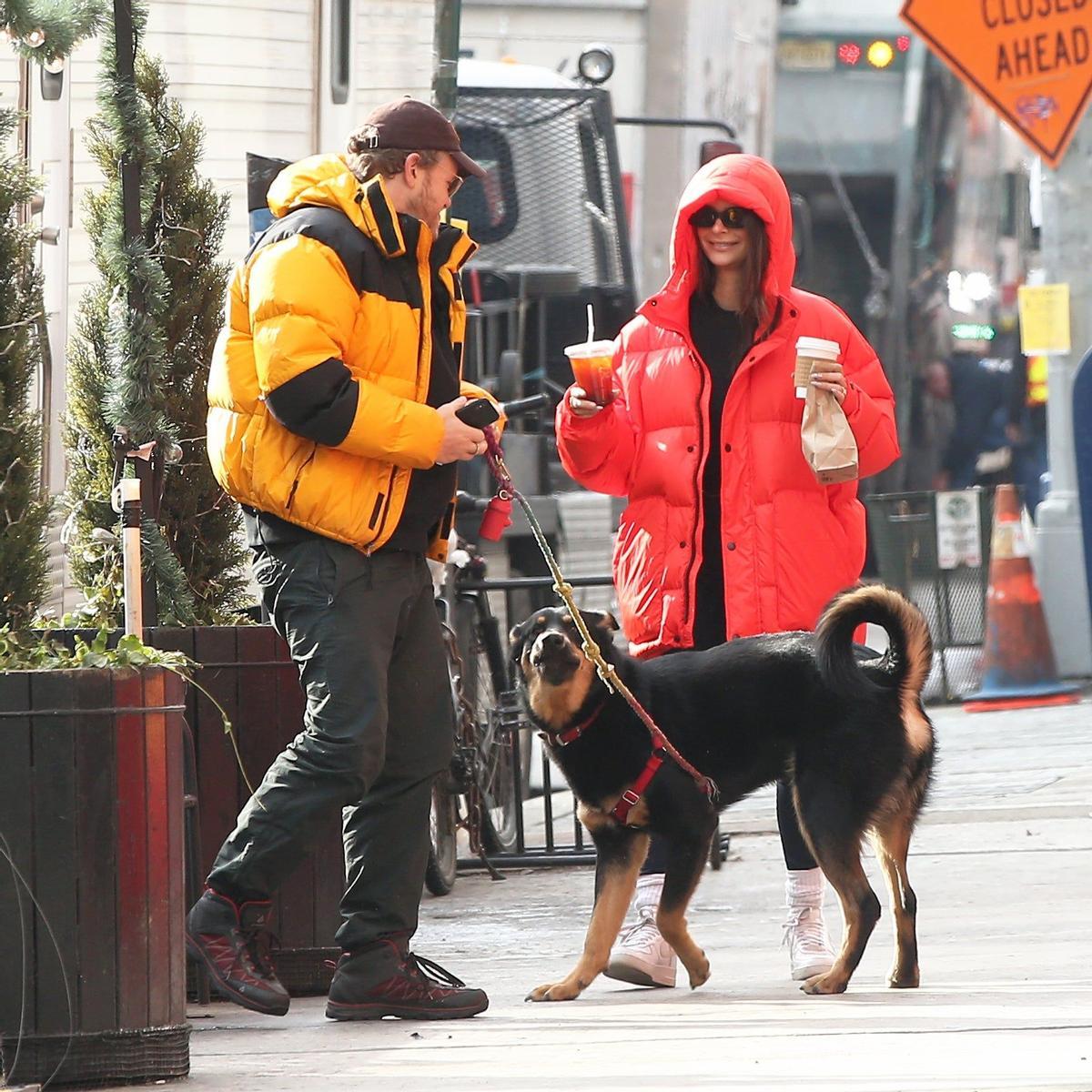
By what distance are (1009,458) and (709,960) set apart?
15407 millimetres

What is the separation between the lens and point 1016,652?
1136 centimetres

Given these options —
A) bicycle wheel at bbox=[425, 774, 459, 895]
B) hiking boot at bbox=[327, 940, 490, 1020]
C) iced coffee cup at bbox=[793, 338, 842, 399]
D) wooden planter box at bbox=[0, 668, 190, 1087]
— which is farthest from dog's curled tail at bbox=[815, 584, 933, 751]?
bicycle wheel at bbox=[425, 774, 459, 895]

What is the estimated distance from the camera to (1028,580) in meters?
11.6

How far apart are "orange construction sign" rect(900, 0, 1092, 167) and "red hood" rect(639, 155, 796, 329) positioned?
21.0ft

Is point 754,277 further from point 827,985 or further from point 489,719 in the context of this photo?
point 489,719

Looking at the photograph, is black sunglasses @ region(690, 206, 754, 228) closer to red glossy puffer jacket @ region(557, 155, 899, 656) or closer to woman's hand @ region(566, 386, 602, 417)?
red glossy puffer jacket @ region(557, 155, 899, 656)

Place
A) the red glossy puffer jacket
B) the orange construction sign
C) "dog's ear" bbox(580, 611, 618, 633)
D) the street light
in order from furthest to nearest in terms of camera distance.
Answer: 1. the street light
2. the orange construction sign
3. "dog's ear" bbox(580, 611, 618, 633)
4. the red glossy puffer jacket

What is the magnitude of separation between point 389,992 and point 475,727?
2.65 metres

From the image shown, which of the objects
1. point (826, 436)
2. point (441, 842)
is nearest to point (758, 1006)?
point (826, 436)

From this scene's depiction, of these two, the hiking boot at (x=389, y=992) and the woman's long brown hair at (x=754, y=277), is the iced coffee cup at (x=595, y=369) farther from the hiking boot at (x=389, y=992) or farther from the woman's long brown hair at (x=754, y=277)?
the hiking boot at (x=389, y=992)

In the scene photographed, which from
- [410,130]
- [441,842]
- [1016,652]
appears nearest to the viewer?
[410,130]

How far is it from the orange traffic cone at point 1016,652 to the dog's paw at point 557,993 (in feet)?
21.3

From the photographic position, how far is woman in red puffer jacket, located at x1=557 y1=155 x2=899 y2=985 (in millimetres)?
5332

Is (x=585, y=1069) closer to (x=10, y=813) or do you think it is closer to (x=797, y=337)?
(x=10, y=813)
